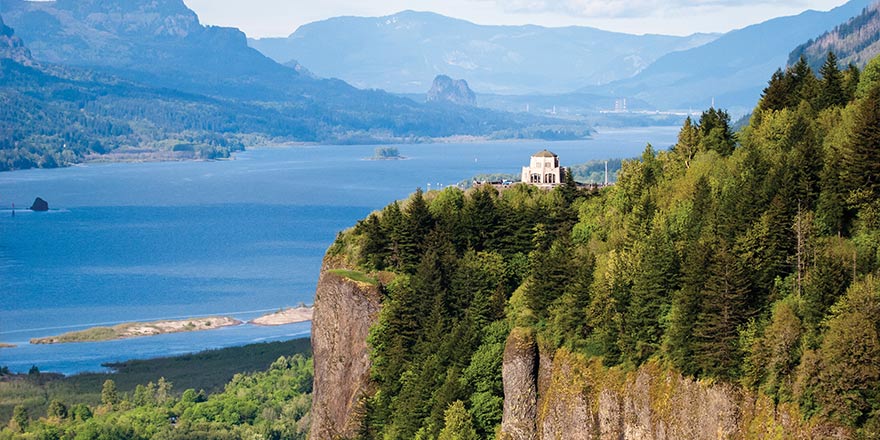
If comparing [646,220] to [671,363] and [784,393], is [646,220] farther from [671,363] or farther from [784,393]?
[784,393]

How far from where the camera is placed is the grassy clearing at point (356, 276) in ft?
177

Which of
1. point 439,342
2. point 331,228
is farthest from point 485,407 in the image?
point 331,228

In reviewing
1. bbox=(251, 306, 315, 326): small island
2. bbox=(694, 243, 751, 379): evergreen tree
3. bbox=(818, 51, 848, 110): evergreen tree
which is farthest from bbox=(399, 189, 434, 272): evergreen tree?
bbox=(251, 306, 315, 326): small island

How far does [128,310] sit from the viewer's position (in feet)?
439

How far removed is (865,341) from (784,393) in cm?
207

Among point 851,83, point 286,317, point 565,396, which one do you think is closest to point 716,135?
point 851,83

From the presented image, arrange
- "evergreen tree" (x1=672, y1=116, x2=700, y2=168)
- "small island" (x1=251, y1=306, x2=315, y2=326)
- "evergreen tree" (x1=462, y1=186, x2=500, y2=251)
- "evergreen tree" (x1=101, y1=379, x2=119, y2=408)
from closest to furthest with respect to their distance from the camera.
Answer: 1. "evergreen tree" (x1=672, y1=116, x2=700, y2=168)
2. "evergreen tree" (x1=462, y1=186, x2=500, y2=251)
3. "evergreen tree" (x1=101, y1=379, x2=119, y2=408)
4. "small island" (x1=251, y1=306, x2=315, y2=326)

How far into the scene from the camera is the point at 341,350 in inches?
2141

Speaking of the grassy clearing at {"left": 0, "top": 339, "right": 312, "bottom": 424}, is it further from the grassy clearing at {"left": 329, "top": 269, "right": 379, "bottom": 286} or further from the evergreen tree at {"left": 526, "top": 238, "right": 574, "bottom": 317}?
the evergreen tree at {"left": 526, "top": 238, "right": 574, "bottom": 317}

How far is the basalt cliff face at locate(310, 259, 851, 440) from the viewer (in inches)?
1491

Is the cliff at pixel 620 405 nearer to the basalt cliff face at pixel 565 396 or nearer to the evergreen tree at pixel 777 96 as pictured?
the basalt cliff face at pixel 565 396

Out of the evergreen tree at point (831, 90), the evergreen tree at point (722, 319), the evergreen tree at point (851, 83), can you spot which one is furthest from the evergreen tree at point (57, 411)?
the evergreen tree at point (722, 319)

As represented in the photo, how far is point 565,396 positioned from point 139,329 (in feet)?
258

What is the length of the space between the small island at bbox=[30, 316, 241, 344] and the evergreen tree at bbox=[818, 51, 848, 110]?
232ft
